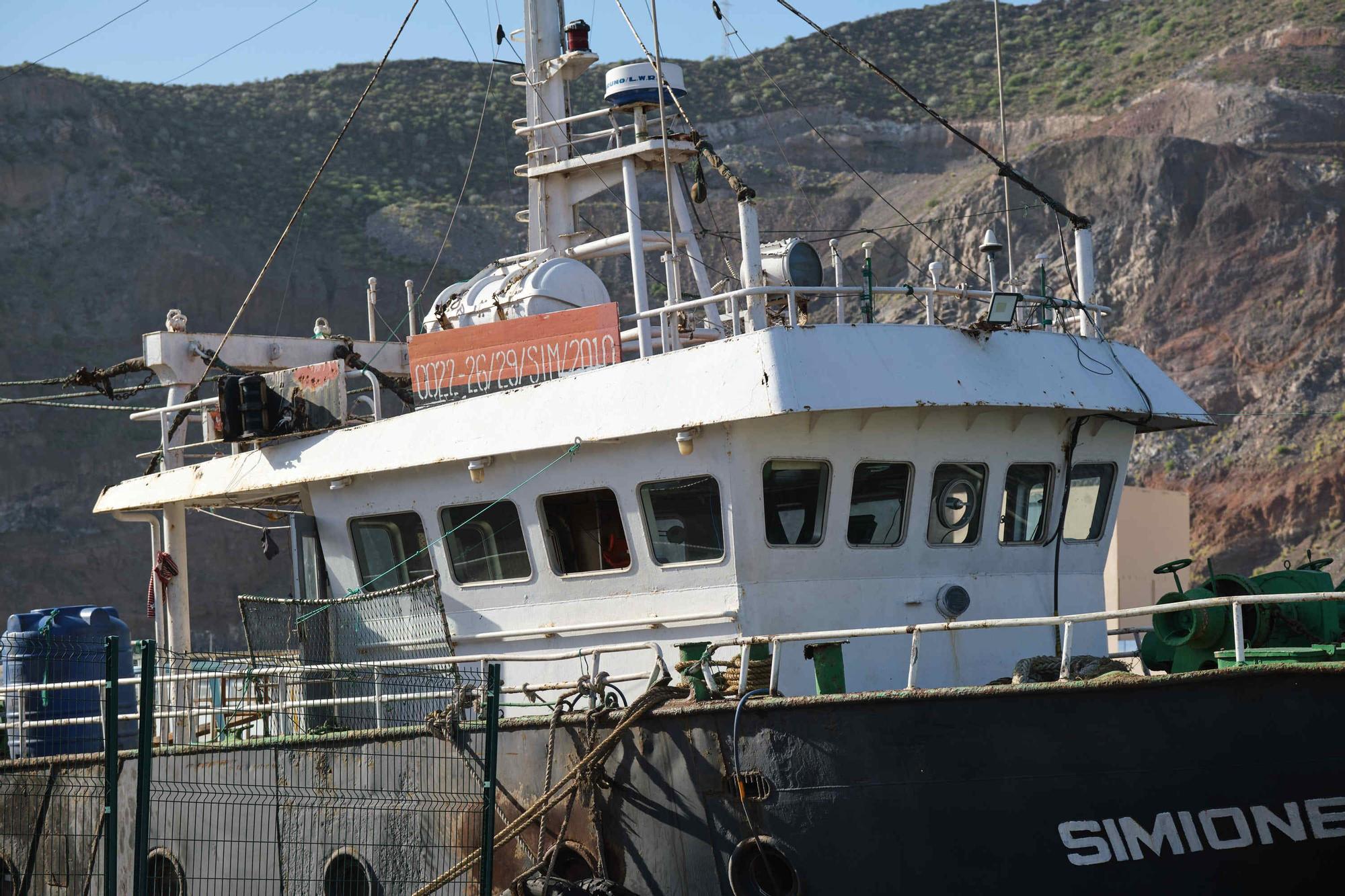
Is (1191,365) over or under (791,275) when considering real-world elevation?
over

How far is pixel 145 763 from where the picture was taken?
8.29 m

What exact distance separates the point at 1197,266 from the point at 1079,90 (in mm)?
18819

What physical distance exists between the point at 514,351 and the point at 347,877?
3.94 m

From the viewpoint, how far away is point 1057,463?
1081cm

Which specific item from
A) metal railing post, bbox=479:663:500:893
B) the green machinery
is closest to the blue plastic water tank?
metal railing post, bbox=479:663:500:893

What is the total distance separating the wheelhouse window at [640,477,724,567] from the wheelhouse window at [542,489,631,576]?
27cm

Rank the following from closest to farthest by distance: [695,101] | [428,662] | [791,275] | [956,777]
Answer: [956,777] → [428,662] → [791,275] → [695,101]

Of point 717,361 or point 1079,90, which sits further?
point 1079,90

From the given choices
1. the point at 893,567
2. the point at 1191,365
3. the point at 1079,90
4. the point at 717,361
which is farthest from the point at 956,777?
the point at 1079,90

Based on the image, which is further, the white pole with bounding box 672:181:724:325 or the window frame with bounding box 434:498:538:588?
the white pole with bounding box 672:181:724:325

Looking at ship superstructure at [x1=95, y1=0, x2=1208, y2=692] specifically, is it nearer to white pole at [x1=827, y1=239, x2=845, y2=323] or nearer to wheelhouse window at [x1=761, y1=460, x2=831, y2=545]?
wheelhouse window at [x1=761, y1=460, x2=831, y2=545]

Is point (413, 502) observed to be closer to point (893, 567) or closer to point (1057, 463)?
point (893, 567)

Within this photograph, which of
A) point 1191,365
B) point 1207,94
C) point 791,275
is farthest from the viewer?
point 1207,94

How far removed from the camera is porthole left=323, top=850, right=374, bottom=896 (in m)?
9.87
